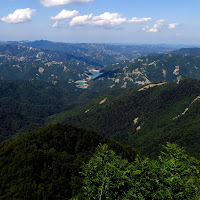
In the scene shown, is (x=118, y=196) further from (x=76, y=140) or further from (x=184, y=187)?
(x=76, y=140)

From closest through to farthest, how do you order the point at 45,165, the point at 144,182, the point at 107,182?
the point at 107,182, the point at 144,182, the point at 45,165

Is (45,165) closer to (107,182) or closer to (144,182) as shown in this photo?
(107,182)

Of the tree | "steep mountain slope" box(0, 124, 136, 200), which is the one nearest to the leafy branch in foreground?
the tree

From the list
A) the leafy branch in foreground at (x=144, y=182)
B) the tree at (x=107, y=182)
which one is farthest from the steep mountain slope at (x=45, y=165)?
the leafy branch in foreground at (x=144, y=182)

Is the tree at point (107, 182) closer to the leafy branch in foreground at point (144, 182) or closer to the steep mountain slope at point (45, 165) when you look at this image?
the leafy branch in foreground at point (144, 182)

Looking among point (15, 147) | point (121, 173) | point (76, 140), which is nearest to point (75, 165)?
point (76, 140)

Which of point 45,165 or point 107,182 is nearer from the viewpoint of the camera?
point 107,182

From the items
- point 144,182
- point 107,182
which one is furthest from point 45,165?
point 144,182

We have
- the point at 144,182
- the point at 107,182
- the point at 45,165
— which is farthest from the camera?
the point at 45,165

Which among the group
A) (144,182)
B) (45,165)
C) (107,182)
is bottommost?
(45,165)
